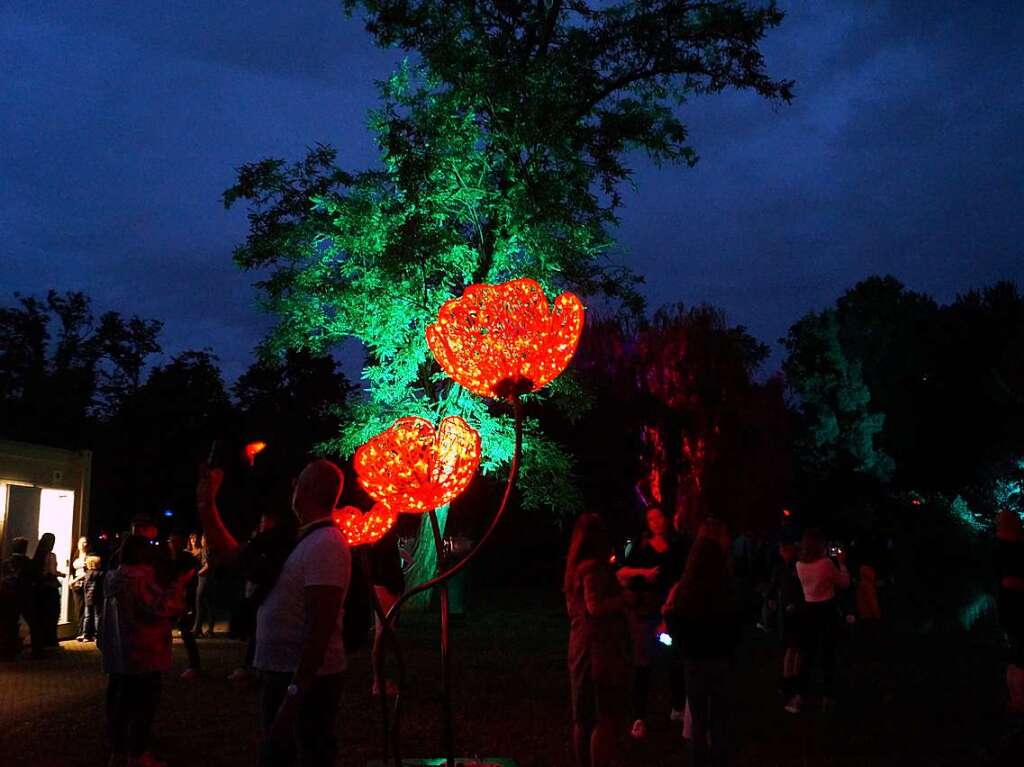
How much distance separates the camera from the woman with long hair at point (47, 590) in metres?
14.3

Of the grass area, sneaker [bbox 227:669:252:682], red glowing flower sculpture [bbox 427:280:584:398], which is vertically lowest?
the grass area

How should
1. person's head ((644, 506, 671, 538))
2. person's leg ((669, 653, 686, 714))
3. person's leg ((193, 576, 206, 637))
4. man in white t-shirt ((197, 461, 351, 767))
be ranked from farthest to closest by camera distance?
person's leg ((193, 576, 206, 637)) < person's leg ((669, 653, 686, 714)) < person's head ((644, 506, 671, 538)) < man in white t-shirt ((197, 461, 351, 767))

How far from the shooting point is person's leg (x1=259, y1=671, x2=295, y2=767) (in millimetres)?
4016

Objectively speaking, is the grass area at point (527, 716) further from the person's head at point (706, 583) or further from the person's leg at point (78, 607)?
the person's leg at point (78, 607)

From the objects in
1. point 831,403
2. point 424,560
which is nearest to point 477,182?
point 424,560

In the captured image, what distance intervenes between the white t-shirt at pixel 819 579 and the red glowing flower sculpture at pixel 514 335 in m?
5.28

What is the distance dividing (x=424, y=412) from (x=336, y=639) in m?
14.3

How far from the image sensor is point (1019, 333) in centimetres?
4459

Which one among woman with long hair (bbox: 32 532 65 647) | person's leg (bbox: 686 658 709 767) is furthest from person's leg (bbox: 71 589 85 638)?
person's leg (bbox: 686 658 709 767)

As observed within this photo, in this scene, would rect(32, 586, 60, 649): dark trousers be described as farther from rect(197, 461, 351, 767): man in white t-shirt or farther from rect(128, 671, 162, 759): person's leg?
rect(197, 461, 351, 767): man in white t-shirt

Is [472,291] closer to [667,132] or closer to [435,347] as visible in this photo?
[435,347]

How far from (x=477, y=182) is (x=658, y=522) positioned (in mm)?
11185

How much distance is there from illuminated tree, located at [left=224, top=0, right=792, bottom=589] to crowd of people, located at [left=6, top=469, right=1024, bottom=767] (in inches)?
275

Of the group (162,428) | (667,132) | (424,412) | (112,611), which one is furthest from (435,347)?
(162,428)
